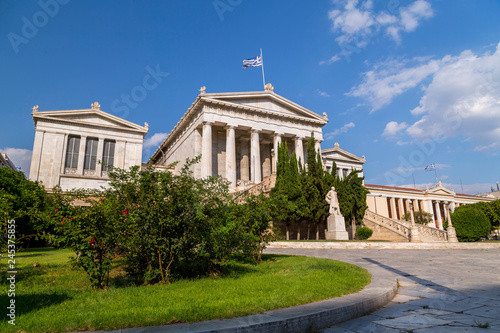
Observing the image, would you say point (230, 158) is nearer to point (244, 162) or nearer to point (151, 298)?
point (244, 162)

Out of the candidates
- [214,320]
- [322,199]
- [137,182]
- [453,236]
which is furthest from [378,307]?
[453,236]

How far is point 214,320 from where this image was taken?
4.00 m

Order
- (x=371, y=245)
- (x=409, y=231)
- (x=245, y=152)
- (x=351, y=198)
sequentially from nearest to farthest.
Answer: (x=371, y=245) → (x=351, y=198) → (x=409, y=231) → (x=245, y=152)

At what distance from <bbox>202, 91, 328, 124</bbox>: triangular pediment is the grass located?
30.6 meters

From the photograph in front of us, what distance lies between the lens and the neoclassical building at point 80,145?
33.5 m

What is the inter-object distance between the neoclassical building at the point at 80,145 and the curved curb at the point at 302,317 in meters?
33.2

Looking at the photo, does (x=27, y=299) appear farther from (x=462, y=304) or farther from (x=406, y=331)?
(x=462, y=304)

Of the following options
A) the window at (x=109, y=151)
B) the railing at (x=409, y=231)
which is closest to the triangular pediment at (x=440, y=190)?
the railing at (x=409, y=231)

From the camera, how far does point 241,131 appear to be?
41.2m

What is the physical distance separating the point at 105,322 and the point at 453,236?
30372mm

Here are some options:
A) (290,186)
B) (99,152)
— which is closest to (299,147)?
(290,186)

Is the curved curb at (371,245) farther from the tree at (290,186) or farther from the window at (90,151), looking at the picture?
the window at (90,151)

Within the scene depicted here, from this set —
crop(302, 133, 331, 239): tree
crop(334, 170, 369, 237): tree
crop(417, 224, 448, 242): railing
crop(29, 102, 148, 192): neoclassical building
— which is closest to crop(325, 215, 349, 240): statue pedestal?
crop(302, 133, 331, 239): tree

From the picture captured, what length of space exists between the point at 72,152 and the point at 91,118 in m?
4.43
